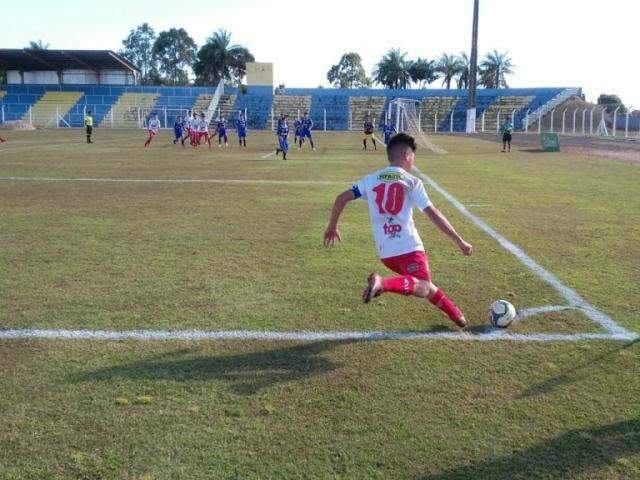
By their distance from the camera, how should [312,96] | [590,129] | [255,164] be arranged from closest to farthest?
[255,164] < [590,129] < [312,96]

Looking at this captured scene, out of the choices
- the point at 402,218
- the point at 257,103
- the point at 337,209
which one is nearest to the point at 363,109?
the point at 257,103

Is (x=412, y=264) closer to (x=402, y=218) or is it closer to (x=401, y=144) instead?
(x=402, y=218)

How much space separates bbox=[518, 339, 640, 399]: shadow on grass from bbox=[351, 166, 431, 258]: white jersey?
4.71 ft

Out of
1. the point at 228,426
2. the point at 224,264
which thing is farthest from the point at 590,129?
the point at 228,426

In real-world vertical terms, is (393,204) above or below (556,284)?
above

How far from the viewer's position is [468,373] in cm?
402

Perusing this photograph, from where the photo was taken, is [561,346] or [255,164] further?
[255,164]

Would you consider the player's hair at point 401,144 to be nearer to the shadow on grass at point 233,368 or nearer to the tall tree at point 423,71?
the shadow on grass at point 233,368

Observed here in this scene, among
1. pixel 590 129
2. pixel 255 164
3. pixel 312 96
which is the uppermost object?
pixel 312 96

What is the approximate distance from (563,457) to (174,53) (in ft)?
375

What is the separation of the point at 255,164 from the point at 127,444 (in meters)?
17.6

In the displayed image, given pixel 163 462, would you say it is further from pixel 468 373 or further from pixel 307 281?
pixel 307 281

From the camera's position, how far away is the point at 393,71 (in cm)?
9025

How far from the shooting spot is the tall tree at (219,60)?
8500 cm
